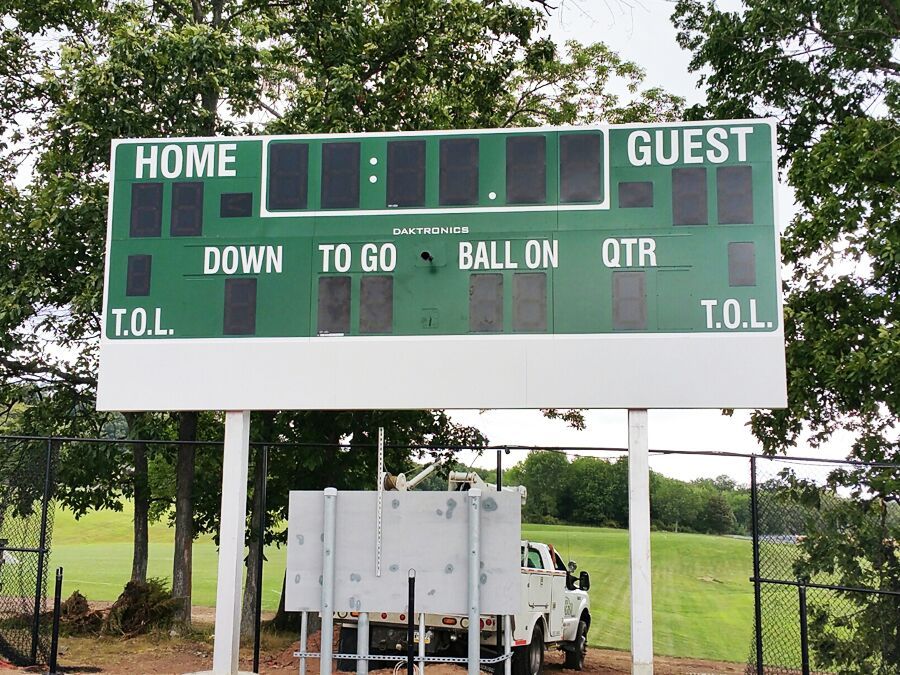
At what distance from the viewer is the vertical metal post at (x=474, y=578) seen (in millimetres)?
9383

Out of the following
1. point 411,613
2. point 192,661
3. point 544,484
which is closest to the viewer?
point 411,613

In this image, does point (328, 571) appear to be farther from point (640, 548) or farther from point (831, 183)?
point (831, 183)

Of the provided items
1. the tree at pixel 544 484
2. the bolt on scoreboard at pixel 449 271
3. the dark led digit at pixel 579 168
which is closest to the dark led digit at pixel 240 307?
the bolt on scoreboard at pixel 449 271

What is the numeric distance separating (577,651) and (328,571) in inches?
242

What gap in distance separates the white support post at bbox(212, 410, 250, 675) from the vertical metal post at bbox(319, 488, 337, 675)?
2178 mm

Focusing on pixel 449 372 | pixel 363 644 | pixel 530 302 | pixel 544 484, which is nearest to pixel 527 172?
pixel 530 302

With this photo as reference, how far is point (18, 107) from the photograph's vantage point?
20.4m

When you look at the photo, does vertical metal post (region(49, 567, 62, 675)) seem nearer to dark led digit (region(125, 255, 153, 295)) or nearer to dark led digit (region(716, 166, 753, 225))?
dark led digit (region(125, 255, 153, 295))

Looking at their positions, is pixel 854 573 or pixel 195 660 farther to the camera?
pixel 195 660

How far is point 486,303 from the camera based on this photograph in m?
11.4

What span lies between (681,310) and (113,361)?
23.7 ft

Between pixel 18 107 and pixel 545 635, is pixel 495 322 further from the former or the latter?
pixel 18 107

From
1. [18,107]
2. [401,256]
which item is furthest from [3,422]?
[401,256]

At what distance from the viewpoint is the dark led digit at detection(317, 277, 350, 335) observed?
11.6 meters
